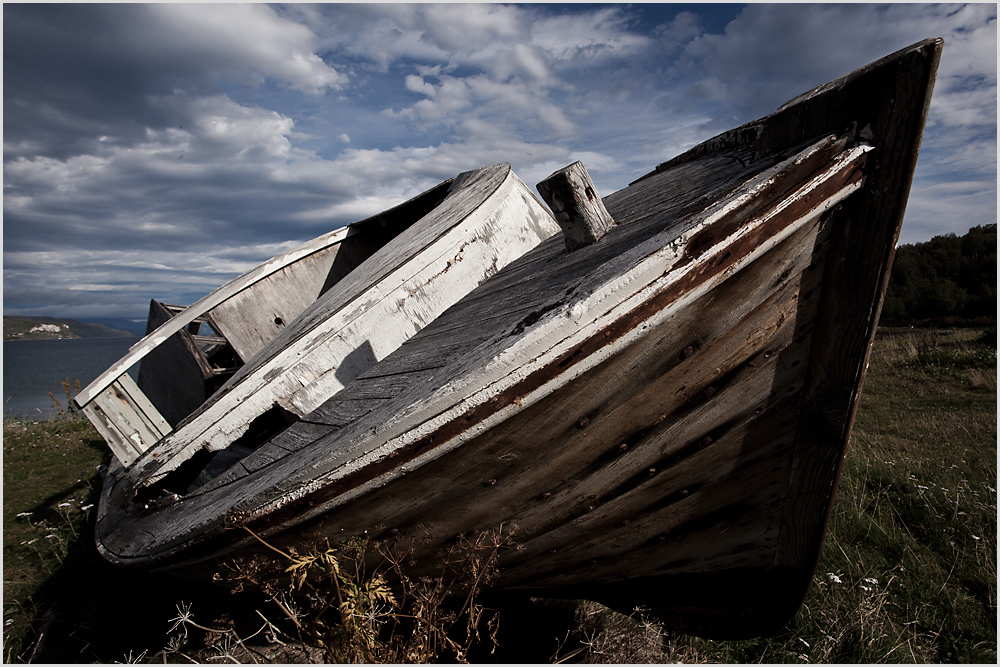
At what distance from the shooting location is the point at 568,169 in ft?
7.13

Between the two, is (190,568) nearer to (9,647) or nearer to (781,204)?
(9,647)

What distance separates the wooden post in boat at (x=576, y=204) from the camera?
222 centimetres

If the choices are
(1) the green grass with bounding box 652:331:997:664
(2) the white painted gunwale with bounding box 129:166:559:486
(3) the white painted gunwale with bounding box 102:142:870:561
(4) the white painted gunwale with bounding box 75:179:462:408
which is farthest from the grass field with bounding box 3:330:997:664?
(4) the white painted gunwale with bounding box 75:179:462:408

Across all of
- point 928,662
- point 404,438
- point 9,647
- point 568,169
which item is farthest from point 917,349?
point 9,647

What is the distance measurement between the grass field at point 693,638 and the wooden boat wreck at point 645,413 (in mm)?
435

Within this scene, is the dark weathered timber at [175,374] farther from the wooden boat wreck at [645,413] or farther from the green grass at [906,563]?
the green grass at [906,563]

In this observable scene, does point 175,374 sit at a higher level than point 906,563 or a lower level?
higher

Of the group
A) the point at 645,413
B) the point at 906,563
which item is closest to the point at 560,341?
the point at 645,413

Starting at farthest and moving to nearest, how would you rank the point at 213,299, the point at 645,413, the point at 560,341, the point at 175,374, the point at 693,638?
1. the point at 175,374
2. the point at 213,299
3. the point at 693,638
4. the point at 645,413
5. the point at 560,341

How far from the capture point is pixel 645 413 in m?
1.61

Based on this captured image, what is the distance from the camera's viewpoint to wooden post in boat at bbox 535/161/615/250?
7.28ft

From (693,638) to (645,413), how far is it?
6.36 ft

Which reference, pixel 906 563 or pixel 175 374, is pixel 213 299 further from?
pixel 906 563

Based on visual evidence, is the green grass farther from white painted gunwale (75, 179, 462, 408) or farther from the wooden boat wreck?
white painted gunwale (75, 179, 462, 408)
